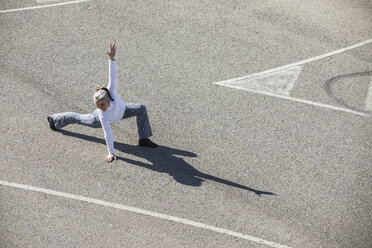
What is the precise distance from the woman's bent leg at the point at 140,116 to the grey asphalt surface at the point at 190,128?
0.38m

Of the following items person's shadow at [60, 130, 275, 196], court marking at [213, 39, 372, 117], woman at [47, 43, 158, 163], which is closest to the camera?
woman at [47, 43, 158, 163]

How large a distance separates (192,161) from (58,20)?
5477 millimetres

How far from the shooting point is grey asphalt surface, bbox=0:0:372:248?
26.2ft

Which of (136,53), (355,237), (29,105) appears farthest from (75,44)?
(355,237)

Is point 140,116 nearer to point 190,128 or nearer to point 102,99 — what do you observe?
point 102,99

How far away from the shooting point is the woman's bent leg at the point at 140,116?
883 cm

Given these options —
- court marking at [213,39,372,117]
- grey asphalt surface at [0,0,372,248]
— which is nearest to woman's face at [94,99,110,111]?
grey asphalt surface at [0,0,372,248]

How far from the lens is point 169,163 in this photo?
8945 millimetres

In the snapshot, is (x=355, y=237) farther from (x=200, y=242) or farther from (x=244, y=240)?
(x=200, y=242)

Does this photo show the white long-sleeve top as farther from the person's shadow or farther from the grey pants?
the person's shadow

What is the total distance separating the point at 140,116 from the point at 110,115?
0.63 m

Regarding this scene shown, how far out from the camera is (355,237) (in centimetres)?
785

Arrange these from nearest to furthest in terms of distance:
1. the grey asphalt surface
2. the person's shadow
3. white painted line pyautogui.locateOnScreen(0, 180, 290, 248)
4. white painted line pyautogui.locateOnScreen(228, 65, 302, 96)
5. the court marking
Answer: white painted line pyautogui.locateOnScreen(0, 180, 290, 248)
the grey asphalt surface
the person's shadow
the court marking
white painted line pyautogui.locateOnScreen(228, 65, 302, 96)

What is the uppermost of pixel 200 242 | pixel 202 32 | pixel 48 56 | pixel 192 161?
pixel 202 32
